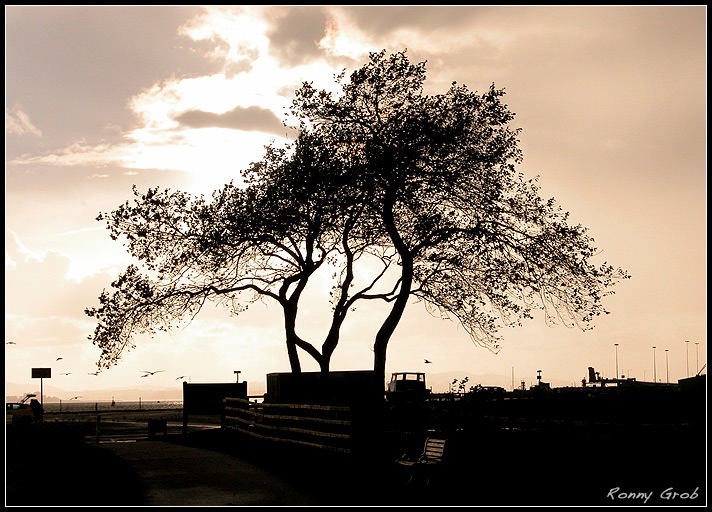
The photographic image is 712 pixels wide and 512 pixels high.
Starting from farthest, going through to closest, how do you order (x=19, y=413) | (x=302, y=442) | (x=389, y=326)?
(x=19, y=413) < (x=389, y=326) < (x=302, y=442)

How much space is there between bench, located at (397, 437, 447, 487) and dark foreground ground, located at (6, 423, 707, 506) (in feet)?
0.58

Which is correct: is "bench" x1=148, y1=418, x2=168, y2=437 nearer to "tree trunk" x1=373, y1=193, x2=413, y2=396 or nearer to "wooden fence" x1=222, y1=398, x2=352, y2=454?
"wooden fence" x1=222, y1=398, x2=352, y2=454

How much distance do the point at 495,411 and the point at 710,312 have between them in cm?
1716

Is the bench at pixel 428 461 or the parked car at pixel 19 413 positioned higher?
the bench at pixel 428 461

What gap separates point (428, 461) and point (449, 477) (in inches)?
31.3

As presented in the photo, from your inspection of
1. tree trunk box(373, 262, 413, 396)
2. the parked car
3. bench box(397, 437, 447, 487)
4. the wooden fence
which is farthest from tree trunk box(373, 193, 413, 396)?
the parked car

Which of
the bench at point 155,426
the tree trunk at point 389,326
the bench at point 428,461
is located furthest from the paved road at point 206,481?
the bench at point 155,426

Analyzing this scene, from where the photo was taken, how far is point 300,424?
23.8 m

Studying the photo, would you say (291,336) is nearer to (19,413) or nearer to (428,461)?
(428,461)

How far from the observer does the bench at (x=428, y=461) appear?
16.3 metres

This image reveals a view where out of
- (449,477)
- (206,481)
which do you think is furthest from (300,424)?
(449,477)

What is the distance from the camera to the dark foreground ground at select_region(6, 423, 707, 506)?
605 inches

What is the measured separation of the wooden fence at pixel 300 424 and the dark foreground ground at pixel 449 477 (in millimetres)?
443

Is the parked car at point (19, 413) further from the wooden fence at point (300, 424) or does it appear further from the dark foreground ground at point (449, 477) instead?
the dark foreground ground at point (449, 477)
